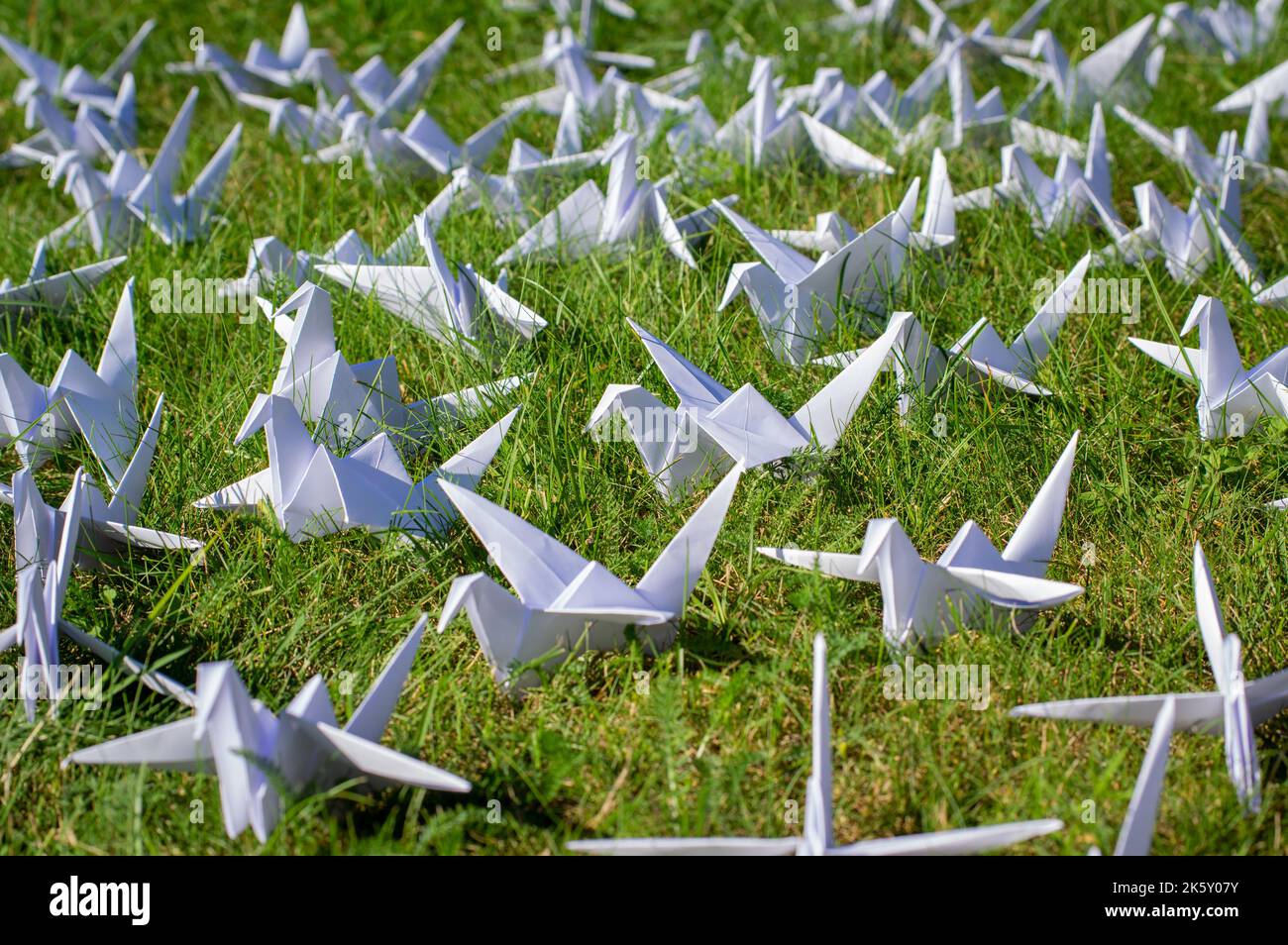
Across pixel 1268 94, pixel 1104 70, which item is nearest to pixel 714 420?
pixel 1104 70

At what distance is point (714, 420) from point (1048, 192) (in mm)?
1121

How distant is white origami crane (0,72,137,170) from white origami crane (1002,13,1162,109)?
233 cm

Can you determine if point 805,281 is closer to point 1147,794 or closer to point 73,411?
point 1147,794

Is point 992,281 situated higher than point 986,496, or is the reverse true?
point 992,281

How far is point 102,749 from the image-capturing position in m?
1.39

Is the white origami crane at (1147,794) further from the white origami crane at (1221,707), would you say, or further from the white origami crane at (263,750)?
the white origami crane at (263,750)

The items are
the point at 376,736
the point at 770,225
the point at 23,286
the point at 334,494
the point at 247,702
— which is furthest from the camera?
the point at 770,225

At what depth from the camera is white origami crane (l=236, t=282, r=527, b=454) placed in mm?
1967

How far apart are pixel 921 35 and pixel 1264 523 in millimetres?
2008

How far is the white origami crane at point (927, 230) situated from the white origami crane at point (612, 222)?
203 millimetres

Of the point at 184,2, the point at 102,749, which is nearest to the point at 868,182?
the point at 102,749

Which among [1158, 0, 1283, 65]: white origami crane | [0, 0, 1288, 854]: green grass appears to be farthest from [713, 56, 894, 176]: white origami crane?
[1158, 0, 1283, 65]: white origami crane

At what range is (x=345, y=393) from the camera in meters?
1.98
